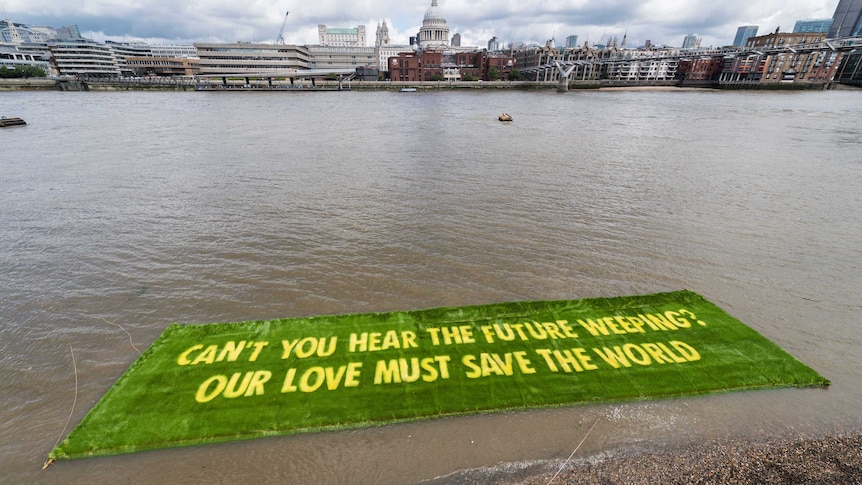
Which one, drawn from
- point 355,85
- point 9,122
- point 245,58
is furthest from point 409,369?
point 245,58

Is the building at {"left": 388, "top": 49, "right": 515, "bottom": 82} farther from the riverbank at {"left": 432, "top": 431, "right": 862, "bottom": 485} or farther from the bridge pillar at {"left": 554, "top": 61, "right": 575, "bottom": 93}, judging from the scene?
the riverbank at {"left": 432, "top": 431, "right": 862, "bottom": 485}

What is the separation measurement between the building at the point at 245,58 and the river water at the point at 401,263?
120472mm

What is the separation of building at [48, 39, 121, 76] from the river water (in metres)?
172

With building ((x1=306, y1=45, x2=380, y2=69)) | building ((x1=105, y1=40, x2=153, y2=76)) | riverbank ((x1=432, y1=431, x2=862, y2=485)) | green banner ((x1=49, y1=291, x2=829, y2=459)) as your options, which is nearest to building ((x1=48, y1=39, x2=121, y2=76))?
building ((x1=105, y1=40, x2=153, y2=76))

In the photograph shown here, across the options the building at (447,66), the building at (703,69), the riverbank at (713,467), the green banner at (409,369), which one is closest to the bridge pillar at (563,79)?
the building at (447,66)

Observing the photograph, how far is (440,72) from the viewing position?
12850 cm

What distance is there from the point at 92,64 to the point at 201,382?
200 meters

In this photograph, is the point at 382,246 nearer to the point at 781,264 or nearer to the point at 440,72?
the point at 781,264

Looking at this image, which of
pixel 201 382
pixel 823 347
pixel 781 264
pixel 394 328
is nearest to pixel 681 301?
pixel 823 347

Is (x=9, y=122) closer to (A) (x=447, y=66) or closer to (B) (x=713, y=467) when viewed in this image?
(B) (x=713, y=467)

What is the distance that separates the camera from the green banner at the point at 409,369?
5.20 metres

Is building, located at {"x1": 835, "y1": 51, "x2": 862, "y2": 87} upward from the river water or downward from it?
upward

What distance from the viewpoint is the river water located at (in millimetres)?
5051

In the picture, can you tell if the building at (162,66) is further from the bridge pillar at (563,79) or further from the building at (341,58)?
the bridge pillar at (563,79)
